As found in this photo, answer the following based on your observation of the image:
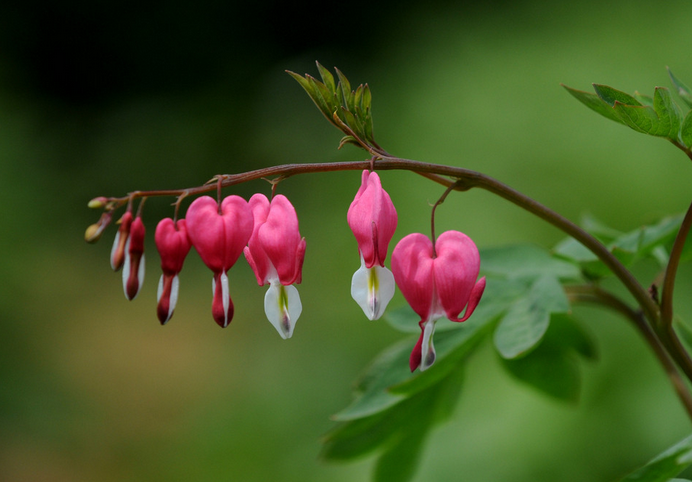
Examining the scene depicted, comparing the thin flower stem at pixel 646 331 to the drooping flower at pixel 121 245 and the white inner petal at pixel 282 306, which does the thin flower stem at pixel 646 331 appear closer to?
the white inner petal at pixel 282 306

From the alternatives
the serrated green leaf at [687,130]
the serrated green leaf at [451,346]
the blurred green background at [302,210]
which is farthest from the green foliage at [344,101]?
the blurred green background at [302,210]

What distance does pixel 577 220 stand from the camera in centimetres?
259

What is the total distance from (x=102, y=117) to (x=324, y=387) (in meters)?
4.40

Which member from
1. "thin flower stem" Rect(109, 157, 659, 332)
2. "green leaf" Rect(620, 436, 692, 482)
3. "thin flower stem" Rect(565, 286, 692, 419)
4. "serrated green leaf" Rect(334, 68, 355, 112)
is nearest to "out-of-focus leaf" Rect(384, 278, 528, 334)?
"thin flower stem" Rect(565, 286, 692, 419)

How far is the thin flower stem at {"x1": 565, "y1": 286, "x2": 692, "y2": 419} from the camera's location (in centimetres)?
101

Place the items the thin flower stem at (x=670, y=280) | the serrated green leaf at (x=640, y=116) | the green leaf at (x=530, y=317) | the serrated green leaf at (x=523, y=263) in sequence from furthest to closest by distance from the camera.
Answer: the serrated green leaf at (x=523, y=263) → the green leaf at (x=530, y=317) → the thin flower stem at (x=670, y=280) → the serrated green leaf at (x=640, y=116)

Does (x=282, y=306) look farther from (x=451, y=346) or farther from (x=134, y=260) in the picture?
(x=451, y=346)

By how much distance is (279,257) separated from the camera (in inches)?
27.4

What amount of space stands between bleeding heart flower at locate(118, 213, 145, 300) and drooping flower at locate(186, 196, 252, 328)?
6 cm

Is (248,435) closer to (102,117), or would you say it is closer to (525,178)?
(525,178)

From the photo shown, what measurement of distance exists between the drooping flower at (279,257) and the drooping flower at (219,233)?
3cm

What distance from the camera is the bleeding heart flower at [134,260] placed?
26.6 inches

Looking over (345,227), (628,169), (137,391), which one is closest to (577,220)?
(628,169)

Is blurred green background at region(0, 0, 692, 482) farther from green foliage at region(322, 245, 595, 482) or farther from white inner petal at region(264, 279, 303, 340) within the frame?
white inner petal at region(264, 279, 303, 340)
